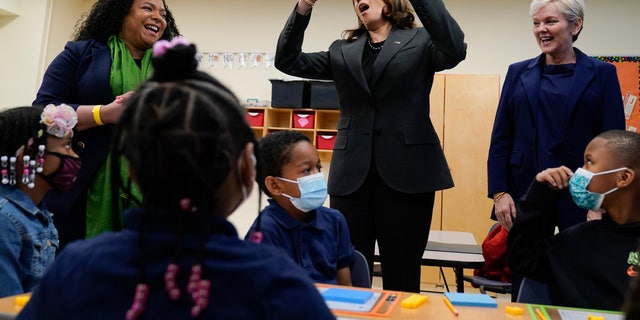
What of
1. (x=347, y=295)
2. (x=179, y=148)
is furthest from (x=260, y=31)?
(x=179, y=148)

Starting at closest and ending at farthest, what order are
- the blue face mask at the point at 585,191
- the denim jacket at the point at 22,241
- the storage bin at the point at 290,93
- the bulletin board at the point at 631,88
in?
the denim jacket at the point at 22,241 < the blue face mask at the point at 585,191 < the bulletin board at the point at 631,88 < the storage bin at the point at 290,93

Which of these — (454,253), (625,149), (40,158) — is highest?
(625,149)

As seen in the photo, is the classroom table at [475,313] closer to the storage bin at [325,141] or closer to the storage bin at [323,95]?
the storage bin at [323,95]

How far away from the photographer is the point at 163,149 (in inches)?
27.1

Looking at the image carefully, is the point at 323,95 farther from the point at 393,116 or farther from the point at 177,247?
the point at 177,247

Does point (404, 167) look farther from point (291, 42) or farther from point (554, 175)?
point (291, 42)

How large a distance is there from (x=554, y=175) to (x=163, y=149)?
1.44 meters

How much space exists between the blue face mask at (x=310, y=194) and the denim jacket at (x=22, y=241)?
85cm

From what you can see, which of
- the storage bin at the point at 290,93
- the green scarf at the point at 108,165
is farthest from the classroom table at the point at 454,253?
the storage bin at the point at 290,93

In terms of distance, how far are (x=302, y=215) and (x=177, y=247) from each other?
1285 millimetres

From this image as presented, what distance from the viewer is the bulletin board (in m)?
5.24

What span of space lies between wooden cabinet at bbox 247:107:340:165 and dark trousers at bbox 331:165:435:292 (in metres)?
3.67

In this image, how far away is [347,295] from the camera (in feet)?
3.98

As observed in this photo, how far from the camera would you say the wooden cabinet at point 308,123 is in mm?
5734
